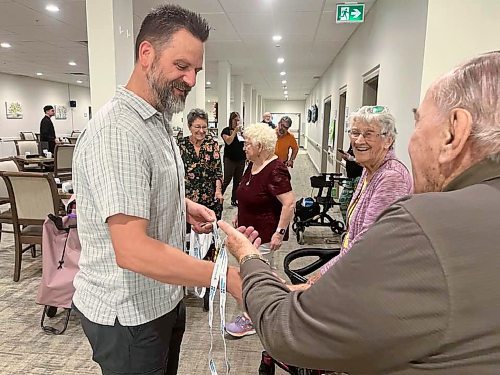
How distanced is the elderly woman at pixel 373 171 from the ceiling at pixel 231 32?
11.3 feet

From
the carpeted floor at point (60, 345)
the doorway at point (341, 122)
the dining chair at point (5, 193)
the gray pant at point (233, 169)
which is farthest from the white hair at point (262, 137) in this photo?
the doorway at point (341, 122)

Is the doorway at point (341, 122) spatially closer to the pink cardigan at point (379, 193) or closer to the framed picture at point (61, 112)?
the pink cardigan at point (379, 193)

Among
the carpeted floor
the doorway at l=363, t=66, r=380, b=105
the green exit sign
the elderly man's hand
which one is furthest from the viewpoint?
the doorway at l=363, t=66, r=380, b=105

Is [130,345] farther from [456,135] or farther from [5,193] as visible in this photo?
[5,193]

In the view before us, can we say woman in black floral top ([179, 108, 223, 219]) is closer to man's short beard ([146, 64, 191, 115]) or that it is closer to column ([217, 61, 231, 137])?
man's short beard ([146, 64, 191, 115])

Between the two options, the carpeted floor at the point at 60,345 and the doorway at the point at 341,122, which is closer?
the carpeted floor at the point at 60,345

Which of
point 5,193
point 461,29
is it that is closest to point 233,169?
point 5,193

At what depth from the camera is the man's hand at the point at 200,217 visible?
1.54 meters

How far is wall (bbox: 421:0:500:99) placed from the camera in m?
2.86

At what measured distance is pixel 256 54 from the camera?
9.00 meters

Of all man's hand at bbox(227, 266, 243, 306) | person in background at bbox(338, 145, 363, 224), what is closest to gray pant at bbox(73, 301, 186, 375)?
man's hand at bbox(227, 266, 243, 306)

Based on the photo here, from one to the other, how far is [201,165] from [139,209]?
2.57m

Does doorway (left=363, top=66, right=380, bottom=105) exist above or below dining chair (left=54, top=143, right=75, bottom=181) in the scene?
above

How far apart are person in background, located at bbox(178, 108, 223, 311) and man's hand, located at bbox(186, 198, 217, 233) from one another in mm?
1905
